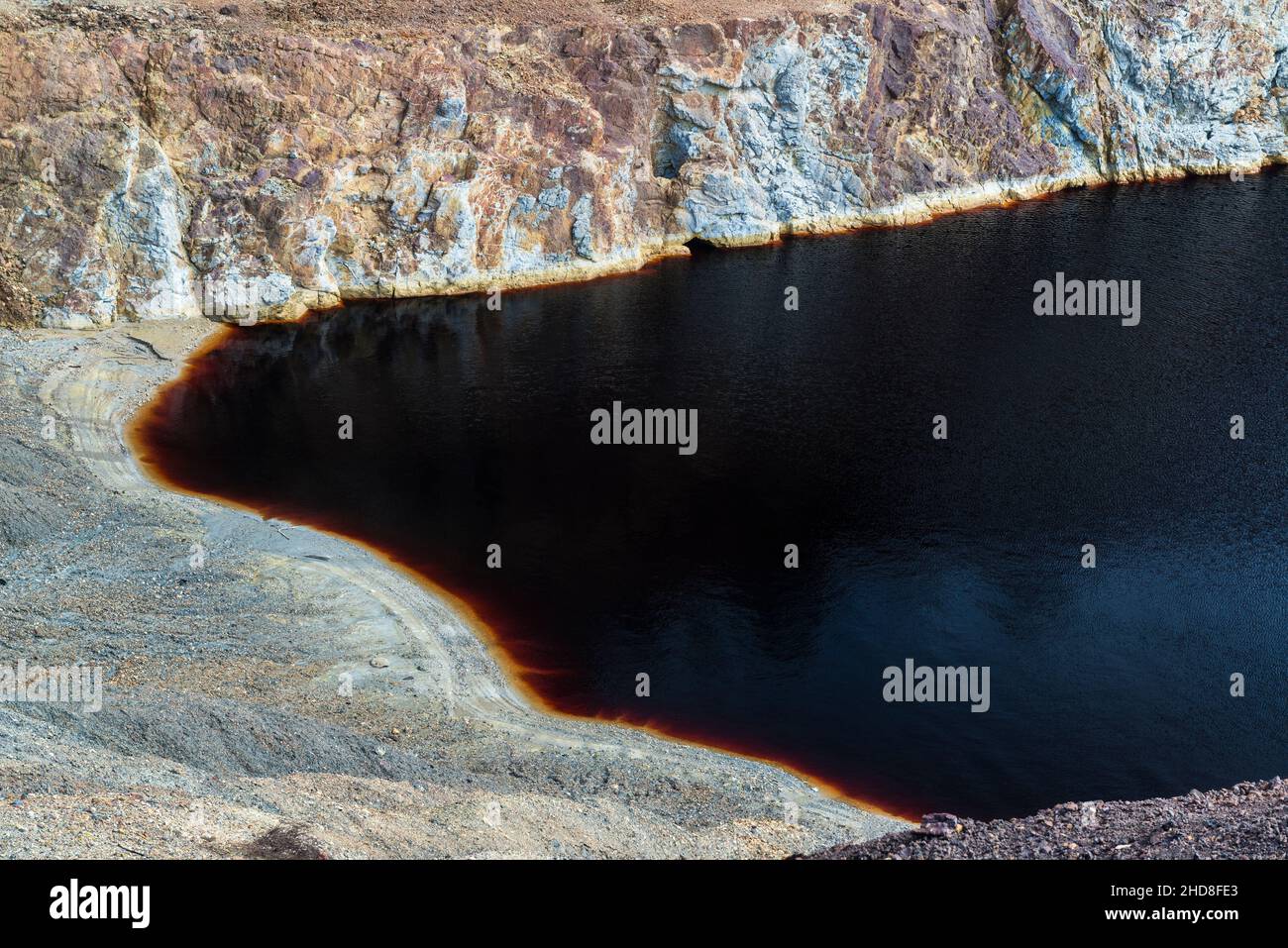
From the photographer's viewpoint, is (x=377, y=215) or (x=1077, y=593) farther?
(x=377, y=215)

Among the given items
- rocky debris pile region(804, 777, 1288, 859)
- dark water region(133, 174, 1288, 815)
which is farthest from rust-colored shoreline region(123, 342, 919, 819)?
rocky debris pile region(804, 777, 1288, 859)

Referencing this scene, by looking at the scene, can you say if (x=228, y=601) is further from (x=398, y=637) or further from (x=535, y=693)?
(x=535, y=693)

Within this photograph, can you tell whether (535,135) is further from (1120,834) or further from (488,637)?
(1120,834)

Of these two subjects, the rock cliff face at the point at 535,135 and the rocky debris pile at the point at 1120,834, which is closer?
the rocky debris pile at the point at 1120,834

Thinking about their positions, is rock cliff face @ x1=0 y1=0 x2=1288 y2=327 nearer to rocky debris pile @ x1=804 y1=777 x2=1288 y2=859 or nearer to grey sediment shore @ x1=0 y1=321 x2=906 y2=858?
grey sediment shore @ x1=0 y1=321 x2=906 y2=858

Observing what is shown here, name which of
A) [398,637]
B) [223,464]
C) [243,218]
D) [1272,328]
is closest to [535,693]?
[398,637]

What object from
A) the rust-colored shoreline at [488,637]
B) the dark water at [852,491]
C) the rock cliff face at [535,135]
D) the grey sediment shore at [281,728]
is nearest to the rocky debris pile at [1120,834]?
the grey sediment shore at [281,728]

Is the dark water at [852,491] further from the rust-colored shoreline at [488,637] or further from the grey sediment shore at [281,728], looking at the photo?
the grey sediment shore at [281,728]
